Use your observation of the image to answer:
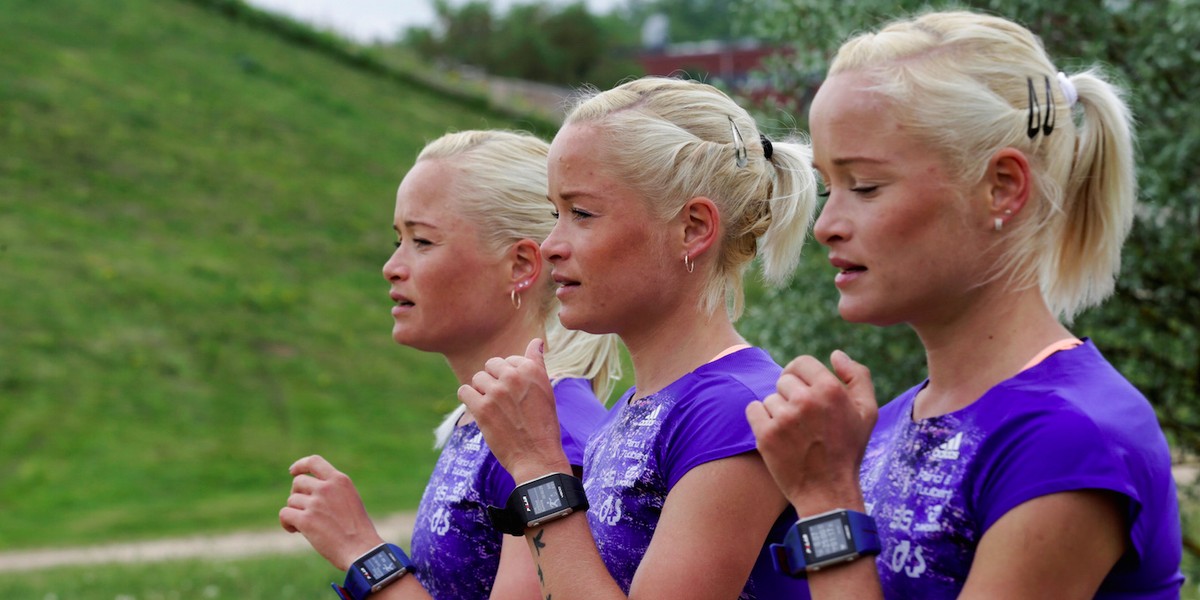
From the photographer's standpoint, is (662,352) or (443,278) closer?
(662,352)

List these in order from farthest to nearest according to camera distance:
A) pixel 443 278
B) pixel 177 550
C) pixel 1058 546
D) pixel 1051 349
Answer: pixel 177 550
pixel 443 278
pixel 1051 349
pixel 1058 546

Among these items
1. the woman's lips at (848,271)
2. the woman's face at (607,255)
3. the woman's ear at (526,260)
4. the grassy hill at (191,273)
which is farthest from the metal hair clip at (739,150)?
the grassy hill at (191,273)

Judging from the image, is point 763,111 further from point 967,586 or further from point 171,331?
point 171,331

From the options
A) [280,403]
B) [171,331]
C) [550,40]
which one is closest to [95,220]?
[171,331]

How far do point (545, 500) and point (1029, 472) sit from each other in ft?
2.89

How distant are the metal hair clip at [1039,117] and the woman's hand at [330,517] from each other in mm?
1642

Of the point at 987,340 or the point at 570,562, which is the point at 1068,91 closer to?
the point at 987,340

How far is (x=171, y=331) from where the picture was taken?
53.7 feet

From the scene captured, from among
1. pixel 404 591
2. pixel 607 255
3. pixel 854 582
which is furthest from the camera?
pixel 404 591

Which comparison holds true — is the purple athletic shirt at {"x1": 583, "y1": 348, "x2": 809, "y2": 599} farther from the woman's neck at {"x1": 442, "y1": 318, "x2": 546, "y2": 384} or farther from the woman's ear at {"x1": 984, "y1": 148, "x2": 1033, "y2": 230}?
the woman's neck at {"x1": 442, "y1": 318, "x2": 546, "y2": 384}

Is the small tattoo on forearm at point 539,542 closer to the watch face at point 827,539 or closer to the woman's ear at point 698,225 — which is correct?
the watch face at point 827,539

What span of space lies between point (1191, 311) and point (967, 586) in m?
4.96

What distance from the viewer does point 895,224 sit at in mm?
2121

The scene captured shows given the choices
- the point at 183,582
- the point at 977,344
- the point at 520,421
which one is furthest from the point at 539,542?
the point at 183,582
